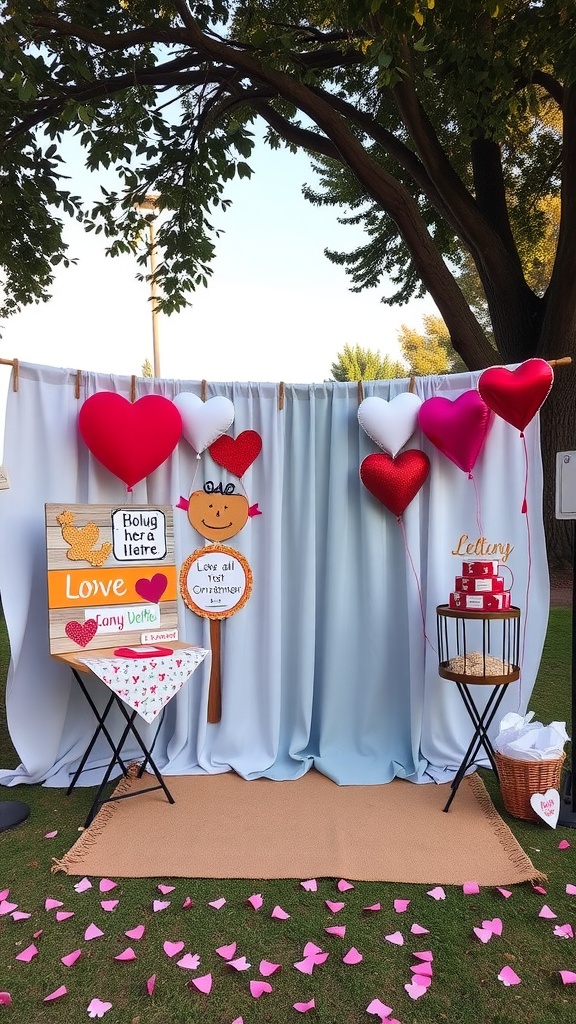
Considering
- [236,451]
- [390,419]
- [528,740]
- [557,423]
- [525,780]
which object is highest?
[557,423]

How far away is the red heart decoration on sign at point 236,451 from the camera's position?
3.04 meters

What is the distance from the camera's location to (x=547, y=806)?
94.1 inches

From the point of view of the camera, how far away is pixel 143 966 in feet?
5.39

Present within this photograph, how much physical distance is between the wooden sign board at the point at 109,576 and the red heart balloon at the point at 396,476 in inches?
36.2

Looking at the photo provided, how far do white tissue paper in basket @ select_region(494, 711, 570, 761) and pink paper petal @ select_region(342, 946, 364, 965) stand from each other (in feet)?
3.40

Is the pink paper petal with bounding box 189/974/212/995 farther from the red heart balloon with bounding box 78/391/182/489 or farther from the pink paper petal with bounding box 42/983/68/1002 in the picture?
the red heart balloon with bounding box 78/391/182/489

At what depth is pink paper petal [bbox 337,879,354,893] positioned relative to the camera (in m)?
1.98

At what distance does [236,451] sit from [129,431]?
529 mm

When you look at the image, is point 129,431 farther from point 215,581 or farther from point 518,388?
point 518,388

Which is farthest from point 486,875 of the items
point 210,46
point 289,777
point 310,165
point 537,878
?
point 310,165

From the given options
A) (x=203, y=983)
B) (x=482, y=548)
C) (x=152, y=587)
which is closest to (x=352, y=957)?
(x=203, y=983)

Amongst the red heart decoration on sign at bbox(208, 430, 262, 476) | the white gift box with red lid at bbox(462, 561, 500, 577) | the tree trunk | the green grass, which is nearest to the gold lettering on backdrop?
the white gift box with red lid at bbox(462, 561, 500, 577)

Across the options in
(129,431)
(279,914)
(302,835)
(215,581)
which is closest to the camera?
(279,914)

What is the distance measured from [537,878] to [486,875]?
15cm
